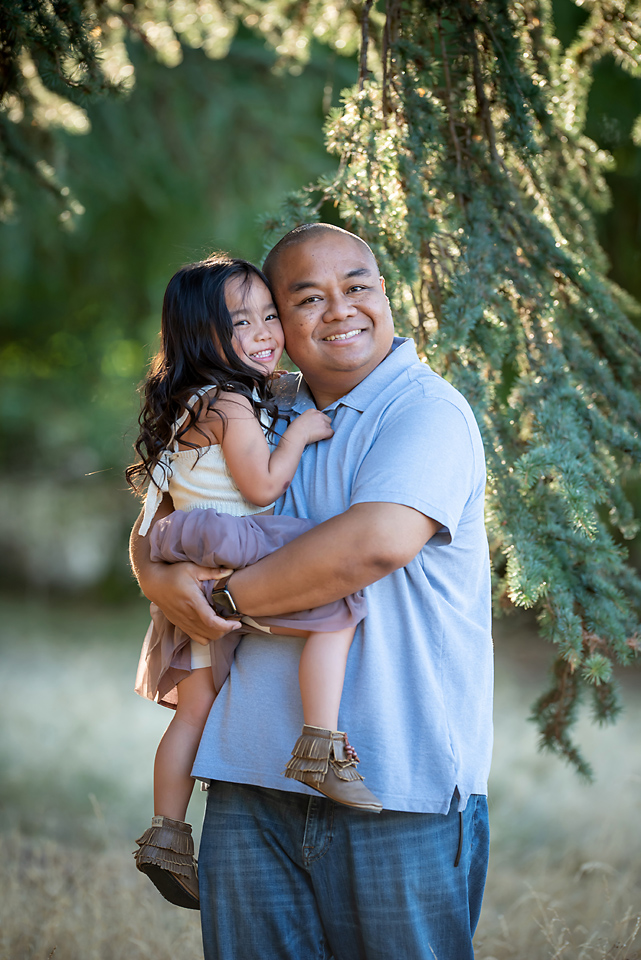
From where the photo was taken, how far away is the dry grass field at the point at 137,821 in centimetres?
301

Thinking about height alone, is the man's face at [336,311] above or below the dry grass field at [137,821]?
above

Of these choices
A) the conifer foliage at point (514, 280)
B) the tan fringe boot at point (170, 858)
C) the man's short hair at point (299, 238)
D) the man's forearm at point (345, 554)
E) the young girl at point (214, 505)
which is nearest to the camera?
the man's forearm at point (345, 554)

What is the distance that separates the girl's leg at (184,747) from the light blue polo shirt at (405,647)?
5.4 inches

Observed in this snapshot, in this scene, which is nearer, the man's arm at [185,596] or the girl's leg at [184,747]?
the man's arm at [185,596]

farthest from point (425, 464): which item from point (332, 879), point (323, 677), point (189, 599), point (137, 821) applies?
point (137, 821)

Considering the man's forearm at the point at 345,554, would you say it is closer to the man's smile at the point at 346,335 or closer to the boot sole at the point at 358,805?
the boot sole at the point at 358,805

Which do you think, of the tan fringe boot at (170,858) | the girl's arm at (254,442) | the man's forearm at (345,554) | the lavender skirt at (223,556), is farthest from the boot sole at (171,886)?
the girl's arm at (254,442)

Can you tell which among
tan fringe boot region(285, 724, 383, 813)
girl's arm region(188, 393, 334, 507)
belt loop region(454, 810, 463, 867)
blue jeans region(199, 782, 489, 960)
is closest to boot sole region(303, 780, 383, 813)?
tan fringe boot region(285, 724, 383, 813)

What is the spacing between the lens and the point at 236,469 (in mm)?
1821

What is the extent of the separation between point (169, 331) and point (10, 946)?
2.27 m

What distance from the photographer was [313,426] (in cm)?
180

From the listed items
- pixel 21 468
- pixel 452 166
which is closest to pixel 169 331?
pixel 452 166

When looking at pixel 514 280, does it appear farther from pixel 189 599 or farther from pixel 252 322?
pixel 189 599

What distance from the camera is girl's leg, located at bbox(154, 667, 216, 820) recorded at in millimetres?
1829
